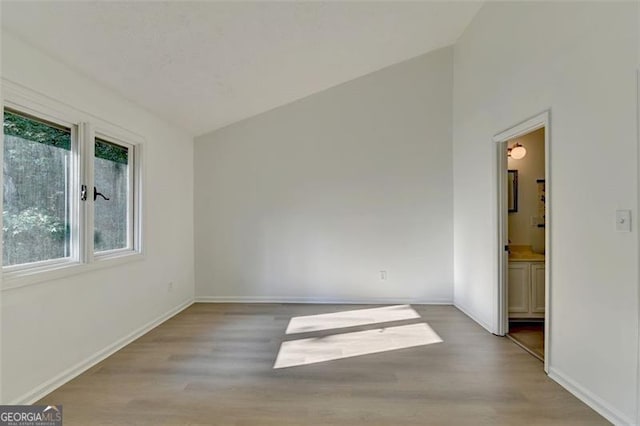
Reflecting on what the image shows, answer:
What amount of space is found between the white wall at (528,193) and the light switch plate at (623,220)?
2397 millimetres

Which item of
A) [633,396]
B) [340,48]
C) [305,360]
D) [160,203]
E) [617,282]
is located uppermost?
[340,48]

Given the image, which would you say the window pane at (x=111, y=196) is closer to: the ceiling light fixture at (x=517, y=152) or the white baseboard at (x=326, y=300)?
the white baseboard at (x=326, y=300)

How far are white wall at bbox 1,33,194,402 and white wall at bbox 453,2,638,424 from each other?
367 cm

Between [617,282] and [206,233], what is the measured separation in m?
4.47

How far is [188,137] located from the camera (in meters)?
4.73

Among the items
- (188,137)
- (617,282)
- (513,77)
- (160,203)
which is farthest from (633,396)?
(188,137)

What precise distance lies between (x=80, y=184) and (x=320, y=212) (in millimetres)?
2866

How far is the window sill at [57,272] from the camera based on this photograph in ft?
7.00

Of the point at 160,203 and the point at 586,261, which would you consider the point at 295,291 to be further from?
the point at 586,261

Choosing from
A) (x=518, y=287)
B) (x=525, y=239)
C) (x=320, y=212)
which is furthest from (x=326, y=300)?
(x=525, y=239)

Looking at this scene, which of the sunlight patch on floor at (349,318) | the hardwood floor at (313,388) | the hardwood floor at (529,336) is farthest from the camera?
the sunlight patch on floor at (349,318)

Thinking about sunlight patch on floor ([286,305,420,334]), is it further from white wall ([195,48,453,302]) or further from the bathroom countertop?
the bathroom countertop

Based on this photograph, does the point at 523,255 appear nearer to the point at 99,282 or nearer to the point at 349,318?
the point at 349,318

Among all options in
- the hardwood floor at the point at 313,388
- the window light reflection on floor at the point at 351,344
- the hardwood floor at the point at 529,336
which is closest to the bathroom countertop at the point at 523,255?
the hardwood floor at the point at 529,336
